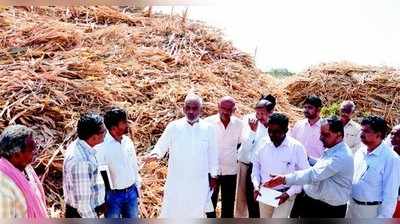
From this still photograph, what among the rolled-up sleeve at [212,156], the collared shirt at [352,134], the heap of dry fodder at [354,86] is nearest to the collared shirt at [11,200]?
Answer: the rolled-up sleeve at [212,156]

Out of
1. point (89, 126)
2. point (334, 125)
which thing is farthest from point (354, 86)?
point (89, 126)

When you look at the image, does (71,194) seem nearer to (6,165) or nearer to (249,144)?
(6,165)

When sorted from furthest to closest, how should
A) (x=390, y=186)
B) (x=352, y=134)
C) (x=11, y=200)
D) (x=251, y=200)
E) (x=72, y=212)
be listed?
(x=352, y=134) → (x=251, y=200) → (x=390, y=186) → (x=72, y=212) → (x=11, y=200)

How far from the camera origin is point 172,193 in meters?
3.52

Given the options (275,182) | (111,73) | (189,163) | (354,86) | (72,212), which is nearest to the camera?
(72,212)

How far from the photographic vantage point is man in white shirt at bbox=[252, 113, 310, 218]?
3213 millimetres

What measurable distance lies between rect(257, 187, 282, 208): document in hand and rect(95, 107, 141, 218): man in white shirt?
0.72 m

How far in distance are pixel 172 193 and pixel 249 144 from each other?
0.58m

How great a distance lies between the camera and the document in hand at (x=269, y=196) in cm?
323

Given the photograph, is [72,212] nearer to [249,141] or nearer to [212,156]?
[212,156]

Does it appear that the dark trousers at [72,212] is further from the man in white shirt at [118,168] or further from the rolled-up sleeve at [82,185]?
the man in white shirt at [118,168]

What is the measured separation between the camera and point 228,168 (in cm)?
369

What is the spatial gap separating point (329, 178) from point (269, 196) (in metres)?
0.38

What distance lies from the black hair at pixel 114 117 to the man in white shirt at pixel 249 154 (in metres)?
0.91
